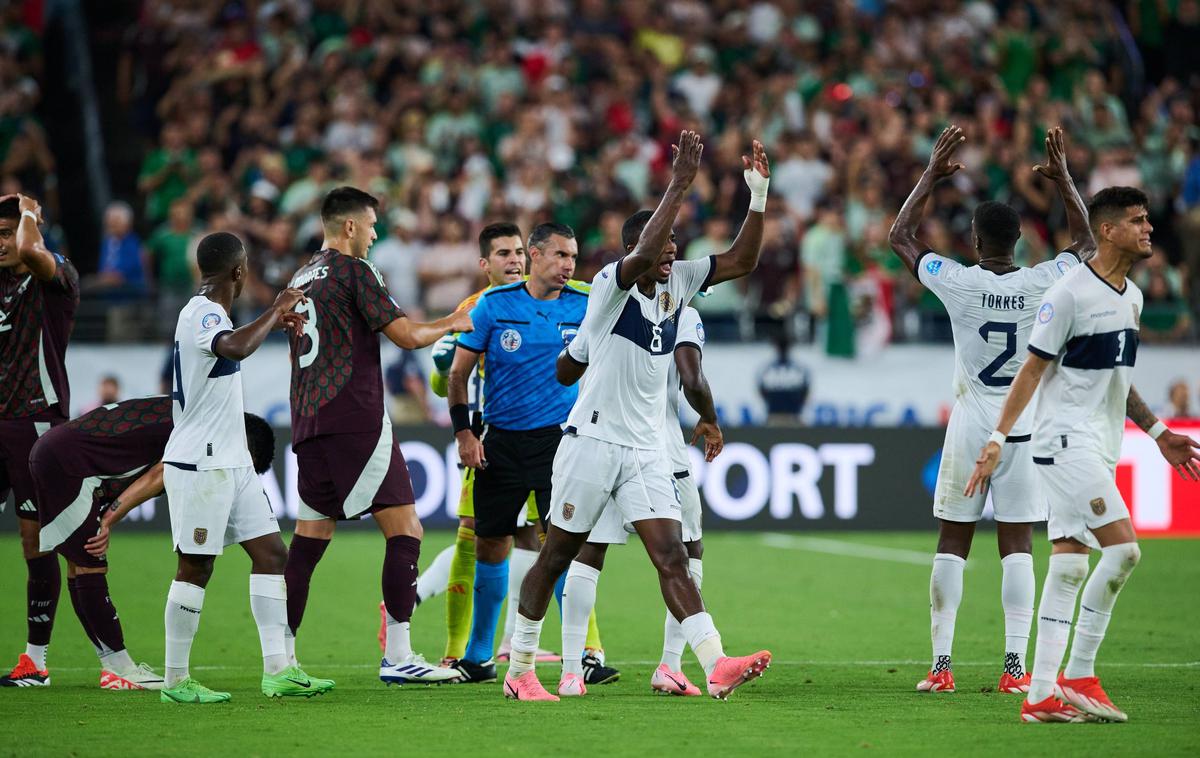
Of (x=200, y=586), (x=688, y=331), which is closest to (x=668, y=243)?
(x=688, y=331)

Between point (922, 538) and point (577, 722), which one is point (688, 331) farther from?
point (922, 538)

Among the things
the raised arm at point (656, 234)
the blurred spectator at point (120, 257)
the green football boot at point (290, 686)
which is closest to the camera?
the raised arm at point (656, 234)

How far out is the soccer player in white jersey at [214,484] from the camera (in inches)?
308

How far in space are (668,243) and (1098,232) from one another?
2089 millimetres

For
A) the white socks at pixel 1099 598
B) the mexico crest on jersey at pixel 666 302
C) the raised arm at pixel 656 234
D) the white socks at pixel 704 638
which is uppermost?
the raised arm at pixel 656 234

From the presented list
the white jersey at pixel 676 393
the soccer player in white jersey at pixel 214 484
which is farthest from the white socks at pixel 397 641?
the white jersey at pixel 676 393

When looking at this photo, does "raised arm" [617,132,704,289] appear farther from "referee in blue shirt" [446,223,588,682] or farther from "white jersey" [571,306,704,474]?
"referee in blue shirt" [446,223,588,682]

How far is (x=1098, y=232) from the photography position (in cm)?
725

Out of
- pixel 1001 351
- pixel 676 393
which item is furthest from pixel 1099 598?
pixel 676 393

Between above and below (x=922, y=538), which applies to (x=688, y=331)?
above

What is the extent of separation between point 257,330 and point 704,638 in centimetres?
271

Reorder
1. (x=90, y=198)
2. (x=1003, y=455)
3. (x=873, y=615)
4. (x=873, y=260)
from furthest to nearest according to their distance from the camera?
(x=90, y=198) → (x=873, y=260) → (x=873, y=615) → (x=1003, y=455)

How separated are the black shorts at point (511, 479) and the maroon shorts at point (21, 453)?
8.38ft

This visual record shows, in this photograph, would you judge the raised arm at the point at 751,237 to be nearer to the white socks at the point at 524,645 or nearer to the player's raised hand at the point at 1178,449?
the white socks at the point at 524,645
